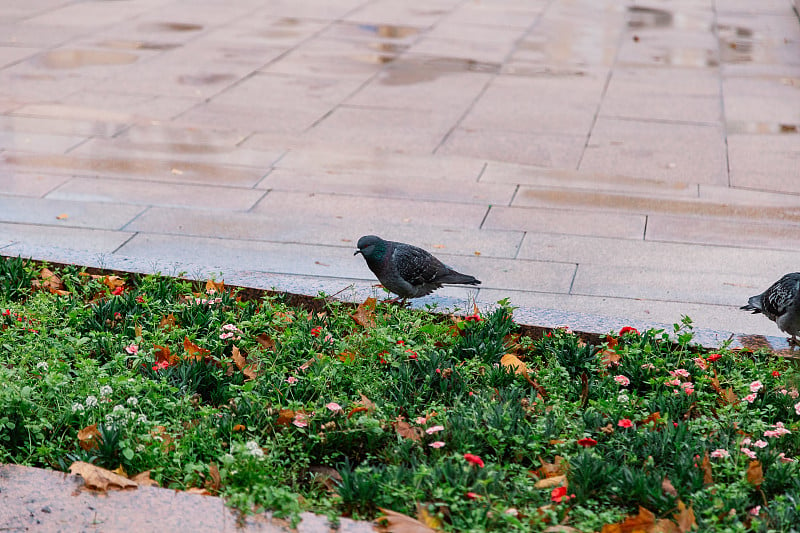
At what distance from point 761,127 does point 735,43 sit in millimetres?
5575

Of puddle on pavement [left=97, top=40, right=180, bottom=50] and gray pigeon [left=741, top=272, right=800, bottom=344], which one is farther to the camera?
puddle on pavement [left=97, top=40, right=180, bottom=50]

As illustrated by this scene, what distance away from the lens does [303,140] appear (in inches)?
392

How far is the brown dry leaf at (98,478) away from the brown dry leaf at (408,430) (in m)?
1.11

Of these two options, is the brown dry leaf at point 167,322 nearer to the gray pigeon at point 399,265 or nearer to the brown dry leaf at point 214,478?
the gray pigeon at point 399,265

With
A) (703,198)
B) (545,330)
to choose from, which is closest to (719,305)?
(545,330)

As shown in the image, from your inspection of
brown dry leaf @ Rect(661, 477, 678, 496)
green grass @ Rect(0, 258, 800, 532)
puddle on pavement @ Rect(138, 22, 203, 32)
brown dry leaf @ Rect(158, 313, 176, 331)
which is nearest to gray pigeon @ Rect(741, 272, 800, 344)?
green grass @ Rect(0, 258, 800, 532)

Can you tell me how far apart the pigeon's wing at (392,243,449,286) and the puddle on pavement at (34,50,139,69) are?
337 inches

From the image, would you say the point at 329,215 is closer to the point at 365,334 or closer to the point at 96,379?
the point at 365,334

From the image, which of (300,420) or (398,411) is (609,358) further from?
(300,420)

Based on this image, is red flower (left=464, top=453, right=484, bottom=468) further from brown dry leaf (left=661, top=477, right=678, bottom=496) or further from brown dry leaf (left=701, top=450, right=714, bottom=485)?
brown dry leaf (left=701, top=450, right=714, bottom=485)

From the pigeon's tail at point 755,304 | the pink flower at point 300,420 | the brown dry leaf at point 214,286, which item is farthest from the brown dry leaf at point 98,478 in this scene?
the pigeon's tail at point 755,304

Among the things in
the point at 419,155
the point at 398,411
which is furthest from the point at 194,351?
the point at 419,155

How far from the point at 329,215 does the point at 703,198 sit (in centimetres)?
335

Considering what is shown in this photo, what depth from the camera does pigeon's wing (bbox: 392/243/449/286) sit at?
5531 millimetres
